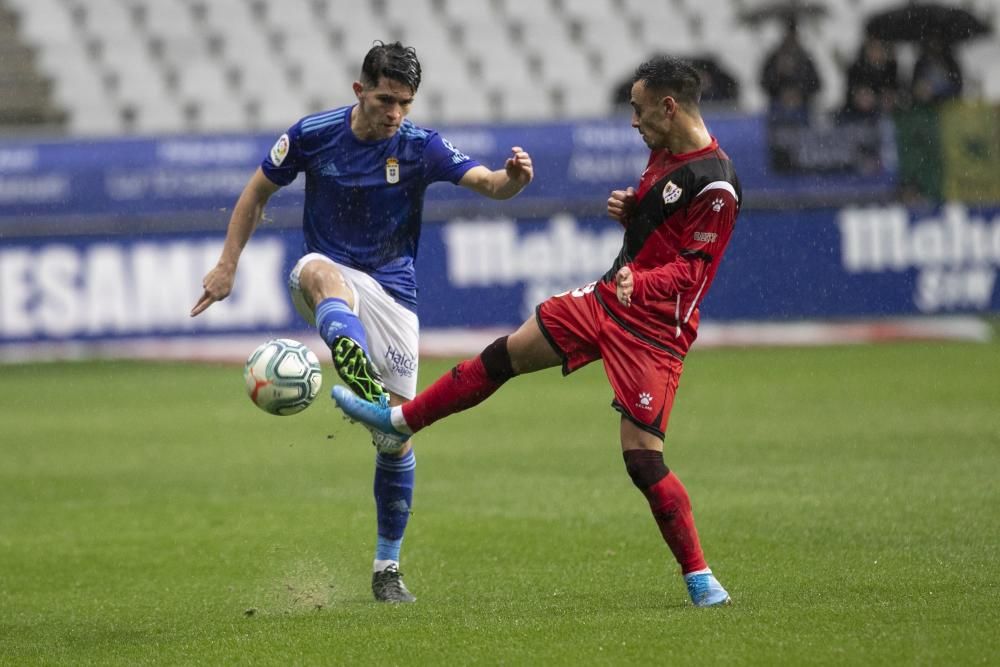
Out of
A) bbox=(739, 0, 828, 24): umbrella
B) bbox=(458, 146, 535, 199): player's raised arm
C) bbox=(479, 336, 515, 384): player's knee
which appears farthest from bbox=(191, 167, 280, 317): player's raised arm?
bbox=(739, 0, 828, 24): umbrella

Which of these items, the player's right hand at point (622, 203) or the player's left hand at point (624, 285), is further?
the player's right hand at point (622, 203)

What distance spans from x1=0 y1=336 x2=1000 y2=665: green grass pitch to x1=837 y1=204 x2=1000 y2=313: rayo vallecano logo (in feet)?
6.76

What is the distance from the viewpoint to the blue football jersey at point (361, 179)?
732cm

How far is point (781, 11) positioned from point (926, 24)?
8.49 feet

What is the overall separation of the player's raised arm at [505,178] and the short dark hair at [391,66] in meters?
0.51

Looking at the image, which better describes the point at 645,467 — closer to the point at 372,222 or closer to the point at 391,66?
the point at 372,222

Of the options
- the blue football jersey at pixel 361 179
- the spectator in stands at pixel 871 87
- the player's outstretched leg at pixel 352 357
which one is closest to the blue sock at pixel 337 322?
the player's outstretched leg at pixel 352 357

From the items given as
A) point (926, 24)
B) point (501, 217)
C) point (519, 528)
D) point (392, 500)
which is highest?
point (926, 24)

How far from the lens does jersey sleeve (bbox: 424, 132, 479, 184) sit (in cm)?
736

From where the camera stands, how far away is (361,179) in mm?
7320

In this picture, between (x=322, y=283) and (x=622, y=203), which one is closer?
(x=622, y=203)

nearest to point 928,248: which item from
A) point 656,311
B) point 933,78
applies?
point 933,78

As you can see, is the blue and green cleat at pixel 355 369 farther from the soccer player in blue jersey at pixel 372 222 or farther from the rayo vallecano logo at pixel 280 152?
the rayo vallecano logo at pixel 280 152

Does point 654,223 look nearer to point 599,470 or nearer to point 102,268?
point 599,470
